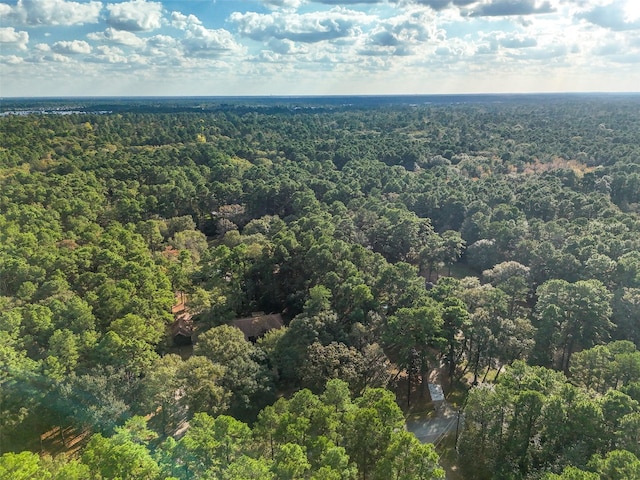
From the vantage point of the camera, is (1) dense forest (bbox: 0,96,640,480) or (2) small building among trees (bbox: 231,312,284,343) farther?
(2) small building among trees (bbox: 231,312,284,343)

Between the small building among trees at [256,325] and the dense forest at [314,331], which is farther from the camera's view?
the small building among trees at [256,325]

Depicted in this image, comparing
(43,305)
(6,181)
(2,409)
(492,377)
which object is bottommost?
(492,377)

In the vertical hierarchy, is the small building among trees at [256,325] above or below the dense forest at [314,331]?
below

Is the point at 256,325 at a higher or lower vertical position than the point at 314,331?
lower

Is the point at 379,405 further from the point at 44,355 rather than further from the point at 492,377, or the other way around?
the point at 44,355

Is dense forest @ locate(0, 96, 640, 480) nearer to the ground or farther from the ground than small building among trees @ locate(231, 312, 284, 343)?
farther from the ground

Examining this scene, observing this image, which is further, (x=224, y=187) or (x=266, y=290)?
(x=224, y=187)

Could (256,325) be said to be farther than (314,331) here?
Yes

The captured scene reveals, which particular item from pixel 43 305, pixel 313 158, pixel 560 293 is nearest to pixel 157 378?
pixel 43 305
